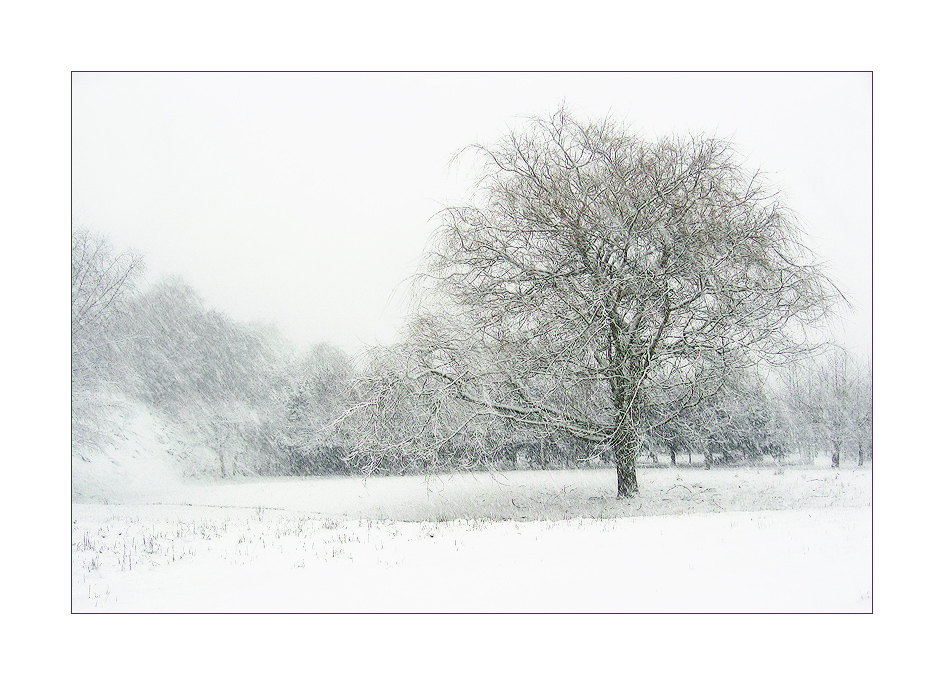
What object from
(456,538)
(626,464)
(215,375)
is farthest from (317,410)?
(626,464)

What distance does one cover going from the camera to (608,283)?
6.49 metres

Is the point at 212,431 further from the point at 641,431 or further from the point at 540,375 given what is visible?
the point at 641,431

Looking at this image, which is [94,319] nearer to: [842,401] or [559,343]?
[559,343]

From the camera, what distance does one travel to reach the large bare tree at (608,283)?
6.39m

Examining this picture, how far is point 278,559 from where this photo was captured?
17.2ft

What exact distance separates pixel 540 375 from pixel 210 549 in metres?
3.66

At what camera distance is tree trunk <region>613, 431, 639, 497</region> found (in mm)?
6445

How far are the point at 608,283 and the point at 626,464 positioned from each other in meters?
1.97

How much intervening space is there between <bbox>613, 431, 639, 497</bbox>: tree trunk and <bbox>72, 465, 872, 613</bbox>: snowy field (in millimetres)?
129

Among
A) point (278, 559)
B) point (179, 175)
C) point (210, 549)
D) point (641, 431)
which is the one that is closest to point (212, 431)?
point (210, 549)

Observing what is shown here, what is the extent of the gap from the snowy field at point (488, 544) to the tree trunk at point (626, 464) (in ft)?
0.42

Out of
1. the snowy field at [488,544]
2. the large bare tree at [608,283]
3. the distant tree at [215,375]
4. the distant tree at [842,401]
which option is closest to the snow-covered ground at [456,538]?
the snowy field at [488,544]

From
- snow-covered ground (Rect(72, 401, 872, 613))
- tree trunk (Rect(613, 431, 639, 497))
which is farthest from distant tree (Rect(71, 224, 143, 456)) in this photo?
tree trunk (Rect(613, 431, 639, 497))

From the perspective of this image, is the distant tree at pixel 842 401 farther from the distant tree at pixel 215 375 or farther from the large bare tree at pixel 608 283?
the distant tree at pixel 215 375
